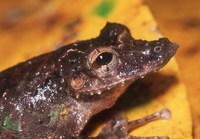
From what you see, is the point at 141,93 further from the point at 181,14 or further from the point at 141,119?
the point at 181,14

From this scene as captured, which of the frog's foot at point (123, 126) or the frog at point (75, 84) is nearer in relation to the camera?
the frog at point (75, 84)

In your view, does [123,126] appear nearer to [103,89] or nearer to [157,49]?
[103,89]

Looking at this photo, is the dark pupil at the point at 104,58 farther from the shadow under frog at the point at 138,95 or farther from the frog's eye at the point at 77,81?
the shadow under frog at the point at 138,95

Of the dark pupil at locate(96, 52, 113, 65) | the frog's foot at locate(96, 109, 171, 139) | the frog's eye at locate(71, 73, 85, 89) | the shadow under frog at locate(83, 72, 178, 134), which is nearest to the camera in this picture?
the dark pupil at locate(96, 52, 113, 65)

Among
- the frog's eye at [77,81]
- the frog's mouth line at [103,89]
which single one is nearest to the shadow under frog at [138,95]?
the frog's mouth line at [103,89]

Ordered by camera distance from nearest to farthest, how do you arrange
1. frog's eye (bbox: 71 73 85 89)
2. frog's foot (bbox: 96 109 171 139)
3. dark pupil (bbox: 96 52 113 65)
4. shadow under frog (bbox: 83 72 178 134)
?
dark pupil (bbox: 96 52 113 65)
frog's eye (bbox: 71 73 85 89)
frog's foot (bbox: 96 109 171 139)
shadow under frog (bbox: 83 72 178 134)

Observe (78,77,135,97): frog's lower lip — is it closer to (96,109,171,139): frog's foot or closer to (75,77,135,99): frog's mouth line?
(75,77,135,99): frog's mouth line

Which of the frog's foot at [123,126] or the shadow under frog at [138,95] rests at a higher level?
the shadow under frog at [138,95]

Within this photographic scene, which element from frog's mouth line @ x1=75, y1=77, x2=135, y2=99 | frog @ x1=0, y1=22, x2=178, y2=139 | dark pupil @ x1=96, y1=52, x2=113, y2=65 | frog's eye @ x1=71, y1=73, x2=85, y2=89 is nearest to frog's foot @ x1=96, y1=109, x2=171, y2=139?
frog @ x1=0, y1=22, x2=178, y2=139
